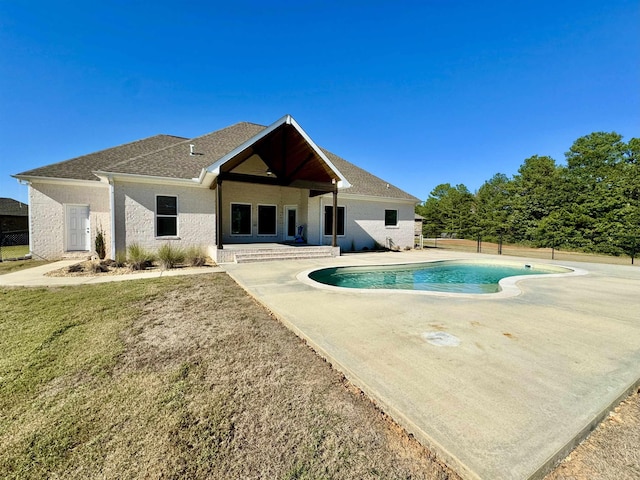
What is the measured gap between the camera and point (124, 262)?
10.3 m

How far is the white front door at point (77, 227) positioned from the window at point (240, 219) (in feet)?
21.5

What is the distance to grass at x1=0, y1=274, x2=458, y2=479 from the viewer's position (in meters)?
1.89

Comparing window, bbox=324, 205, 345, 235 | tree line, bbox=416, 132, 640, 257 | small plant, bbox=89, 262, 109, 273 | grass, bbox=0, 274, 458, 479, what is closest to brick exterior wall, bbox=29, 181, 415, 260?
window, bbox=324, 205, 345, 235

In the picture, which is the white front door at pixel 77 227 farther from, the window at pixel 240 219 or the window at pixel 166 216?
the window at pixel 240 219

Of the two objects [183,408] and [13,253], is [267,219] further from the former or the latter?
[183,408]

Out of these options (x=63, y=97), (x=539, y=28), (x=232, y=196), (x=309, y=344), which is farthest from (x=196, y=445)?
(x=63, y=97)

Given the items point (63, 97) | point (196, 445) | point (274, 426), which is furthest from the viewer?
point (63, 97)

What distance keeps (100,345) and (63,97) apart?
54.9ft

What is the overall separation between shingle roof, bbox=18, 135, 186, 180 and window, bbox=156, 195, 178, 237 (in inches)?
90.3

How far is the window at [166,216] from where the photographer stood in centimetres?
1197

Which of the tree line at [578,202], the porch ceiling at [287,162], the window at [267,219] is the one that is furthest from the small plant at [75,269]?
the tree line at [578,202]

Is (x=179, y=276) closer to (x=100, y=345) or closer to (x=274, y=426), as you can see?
(x=100, y=345)

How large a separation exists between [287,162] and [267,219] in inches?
164

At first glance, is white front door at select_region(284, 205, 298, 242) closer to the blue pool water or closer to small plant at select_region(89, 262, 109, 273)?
the blue pool water
